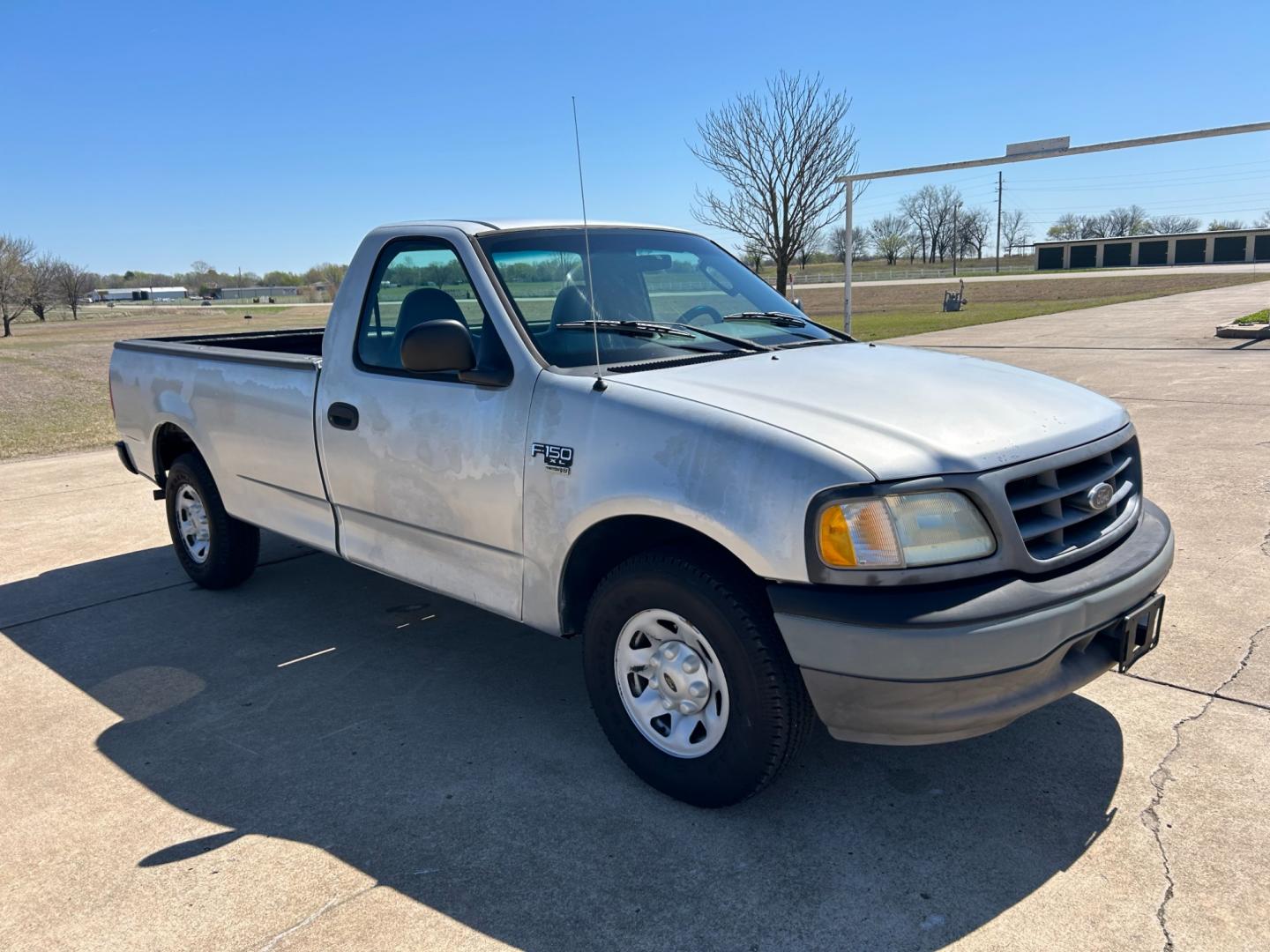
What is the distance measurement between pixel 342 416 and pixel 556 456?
4.53ft

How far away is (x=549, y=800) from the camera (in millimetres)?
3254

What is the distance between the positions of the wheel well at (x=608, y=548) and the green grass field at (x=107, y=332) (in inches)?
37.5

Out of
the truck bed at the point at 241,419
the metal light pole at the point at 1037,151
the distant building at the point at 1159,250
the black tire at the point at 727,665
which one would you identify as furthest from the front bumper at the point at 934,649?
the distant building at the point at 1159,250

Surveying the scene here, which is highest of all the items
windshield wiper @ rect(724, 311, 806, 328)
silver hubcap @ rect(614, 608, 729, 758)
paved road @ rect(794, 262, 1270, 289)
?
windshield wiper @ rect(724, 311, 806, 328)

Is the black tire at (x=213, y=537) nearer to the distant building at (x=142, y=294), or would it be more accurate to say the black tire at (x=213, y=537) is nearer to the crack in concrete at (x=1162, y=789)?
the crack in concrete at (x=1162, y=789)

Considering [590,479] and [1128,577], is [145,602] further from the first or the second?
[1128,577]

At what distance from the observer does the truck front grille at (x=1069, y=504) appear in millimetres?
2807

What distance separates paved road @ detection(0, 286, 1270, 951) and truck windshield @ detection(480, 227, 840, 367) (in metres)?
1.53

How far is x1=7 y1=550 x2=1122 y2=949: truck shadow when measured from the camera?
269 cm

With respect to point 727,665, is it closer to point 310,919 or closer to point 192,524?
point 310,919

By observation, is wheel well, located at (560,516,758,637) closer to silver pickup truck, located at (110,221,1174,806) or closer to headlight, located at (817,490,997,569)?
silver pickup truck, located at (110,221,1174,806)

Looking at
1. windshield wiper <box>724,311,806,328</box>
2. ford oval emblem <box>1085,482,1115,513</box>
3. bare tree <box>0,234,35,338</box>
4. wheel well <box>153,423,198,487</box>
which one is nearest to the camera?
ford oval emblem <box>1085,482,1115,513</box>

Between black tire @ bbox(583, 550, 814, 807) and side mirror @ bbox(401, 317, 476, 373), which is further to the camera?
side mirror @ bbox(401, 317, 476, 373)

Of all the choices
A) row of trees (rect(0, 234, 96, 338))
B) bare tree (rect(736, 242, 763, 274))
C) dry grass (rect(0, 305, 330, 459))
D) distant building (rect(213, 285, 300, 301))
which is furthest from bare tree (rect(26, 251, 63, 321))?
distant building (rect(213, 285, 300, 301))
